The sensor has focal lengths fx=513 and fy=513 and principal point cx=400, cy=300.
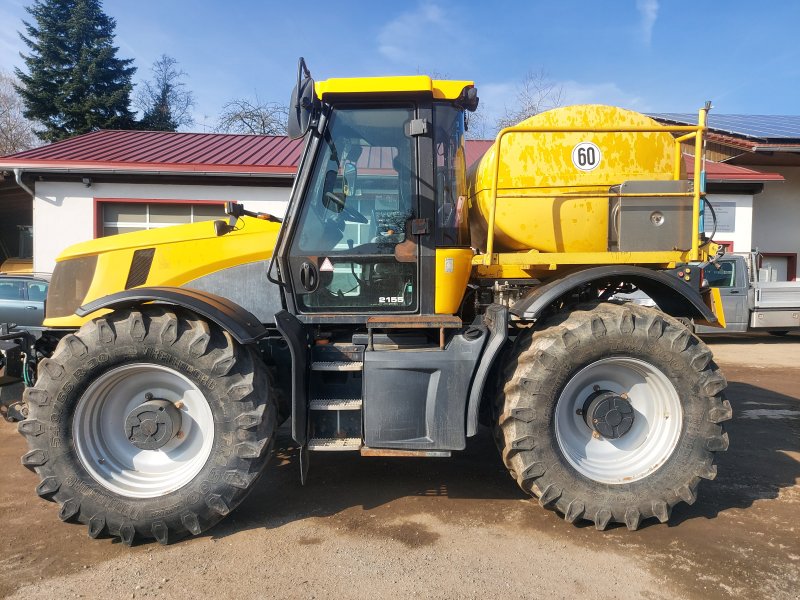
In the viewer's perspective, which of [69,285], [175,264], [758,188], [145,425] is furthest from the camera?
[758,188]

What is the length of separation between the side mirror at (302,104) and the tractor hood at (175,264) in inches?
34.6

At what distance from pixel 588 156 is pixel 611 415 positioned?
182 cm

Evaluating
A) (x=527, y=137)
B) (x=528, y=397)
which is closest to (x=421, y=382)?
(x=528, y=397)

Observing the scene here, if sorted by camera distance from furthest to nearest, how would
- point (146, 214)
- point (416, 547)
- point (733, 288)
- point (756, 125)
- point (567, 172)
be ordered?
point (756, 125) < point (146, 214) < point (733, 288) < point (567, 172) < point (416, 547)

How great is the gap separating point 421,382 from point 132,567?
6.43ft

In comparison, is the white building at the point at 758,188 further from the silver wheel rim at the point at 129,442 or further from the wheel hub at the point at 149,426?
the wheel hub at the point at 149,426

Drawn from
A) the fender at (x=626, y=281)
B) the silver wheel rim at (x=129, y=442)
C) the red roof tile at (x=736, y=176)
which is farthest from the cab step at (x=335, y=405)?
the red roof tile at (x=736, y=176)

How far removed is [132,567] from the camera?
2891 millimetres

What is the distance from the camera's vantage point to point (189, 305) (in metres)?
3.13

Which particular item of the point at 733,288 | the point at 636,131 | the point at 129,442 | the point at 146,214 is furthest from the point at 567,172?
the point at 146,214

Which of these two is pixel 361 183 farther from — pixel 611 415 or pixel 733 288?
pixel 733 288

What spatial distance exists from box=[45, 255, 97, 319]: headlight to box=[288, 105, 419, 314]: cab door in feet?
5.41

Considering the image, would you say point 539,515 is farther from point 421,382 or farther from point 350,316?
point 350,316

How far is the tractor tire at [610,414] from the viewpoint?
10.7 feet
